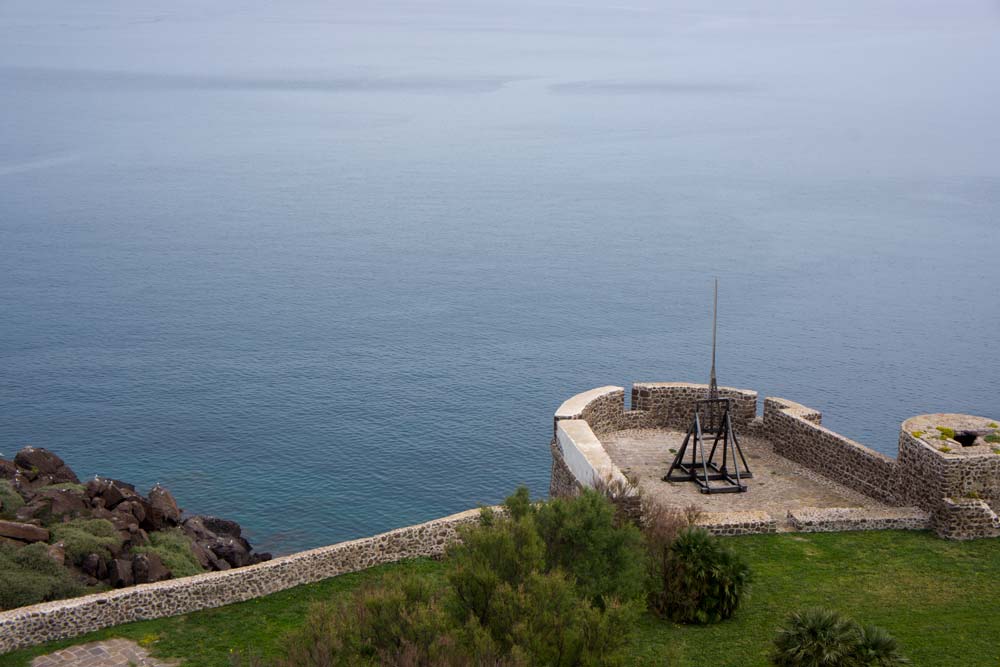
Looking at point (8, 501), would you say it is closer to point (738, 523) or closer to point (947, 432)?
point (738, 523)

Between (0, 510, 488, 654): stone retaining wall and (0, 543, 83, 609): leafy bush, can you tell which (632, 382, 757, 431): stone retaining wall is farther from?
(0, 543, 83, 609): leafy bush

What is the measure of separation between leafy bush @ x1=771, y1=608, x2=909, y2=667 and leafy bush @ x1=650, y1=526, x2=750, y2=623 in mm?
1919

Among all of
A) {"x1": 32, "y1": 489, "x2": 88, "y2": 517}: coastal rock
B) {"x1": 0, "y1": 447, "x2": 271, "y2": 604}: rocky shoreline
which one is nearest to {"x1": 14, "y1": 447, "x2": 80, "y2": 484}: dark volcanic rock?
{"x1": 0, "y1": 447, "x2": 271, "y2": 604}: rocky shoreline

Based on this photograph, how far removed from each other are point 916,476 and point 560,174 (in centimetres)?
8849

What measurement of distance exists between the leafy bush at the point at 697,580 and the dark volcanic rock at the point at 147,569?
11.9 meters

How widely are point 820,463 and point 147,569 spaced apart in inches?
589

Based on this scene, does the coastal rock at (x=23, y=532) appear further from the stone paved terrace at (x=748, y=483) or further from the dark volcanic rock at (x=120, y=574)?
the stone paved terrace at (x=748, y=483)

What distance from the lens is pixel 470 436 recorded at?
51.1 metres

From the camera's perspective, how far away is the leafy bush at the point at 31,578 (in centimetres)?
2019

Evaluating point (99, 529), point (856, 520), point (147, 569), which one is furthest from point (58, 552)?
point (856, 520)

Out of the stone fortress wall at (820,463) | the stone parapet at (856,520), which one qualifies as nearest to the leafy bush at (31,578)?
the stone fortress wall at (820,463)

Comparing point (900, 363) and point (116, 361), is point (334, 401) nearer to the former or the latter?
point (116, 361)

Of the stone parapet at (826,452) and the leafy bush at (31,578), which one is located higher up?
the stone parapet at (826,452)

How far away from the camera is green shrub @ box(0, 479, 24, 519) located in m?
26.3
